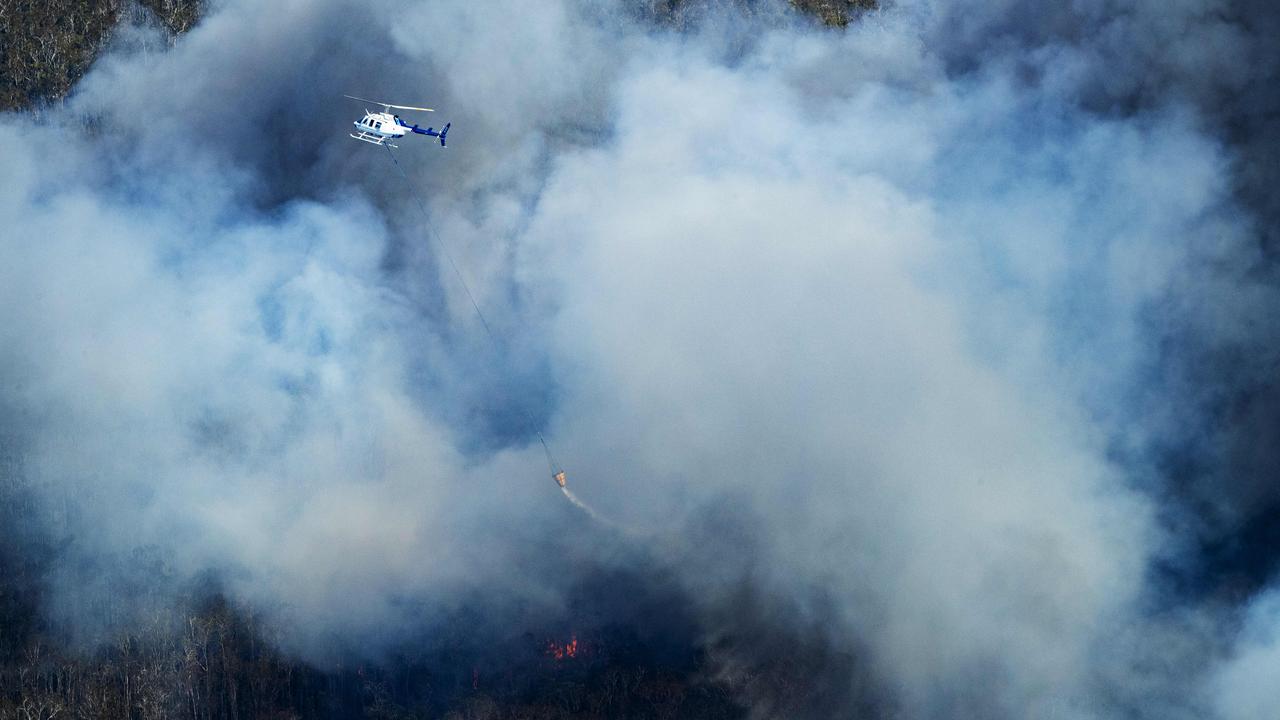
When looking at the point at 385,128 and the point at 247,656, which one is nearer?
the point at 385,128

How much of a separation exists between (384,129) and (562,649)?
2059cm

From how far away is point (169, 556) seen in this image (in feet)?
221

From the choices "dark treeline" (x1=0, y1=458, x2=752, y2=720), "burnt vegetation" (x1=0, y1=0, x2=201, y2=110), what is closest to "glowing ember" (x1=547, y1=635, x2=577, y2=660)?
"dark treeline" (x1=0, y1=458, x2=752, y2=720)

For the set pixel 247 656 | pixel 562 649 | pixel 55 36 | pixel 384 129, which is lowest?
pixel 247 656

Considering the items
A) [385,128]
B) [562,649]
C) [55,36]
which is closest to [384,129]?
[385,128]

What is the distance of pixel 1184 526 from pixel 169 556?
3786cm

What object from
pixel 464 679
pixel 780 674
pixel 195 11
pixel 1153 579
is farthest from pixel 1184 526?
pixel 195 11

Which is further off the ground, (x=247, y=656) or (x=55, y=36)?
(x=55, y=36)

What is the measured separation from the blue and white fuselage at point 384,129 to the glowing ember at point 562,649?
19.2 meters

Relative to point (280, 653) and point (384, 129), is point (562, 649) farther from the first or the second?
point (384, 129)

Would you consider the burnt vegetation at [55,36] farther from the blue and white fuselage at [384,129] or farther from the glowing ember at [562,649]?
the glowing ember at [562,649]

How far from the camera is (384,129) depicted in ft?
210

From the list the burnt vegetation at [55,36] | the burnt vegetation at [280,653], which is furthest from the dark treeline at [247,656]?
the burnt vegetation at [55,36]

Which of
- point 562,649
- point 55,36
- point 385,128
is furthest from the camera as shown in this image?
point 55,36
